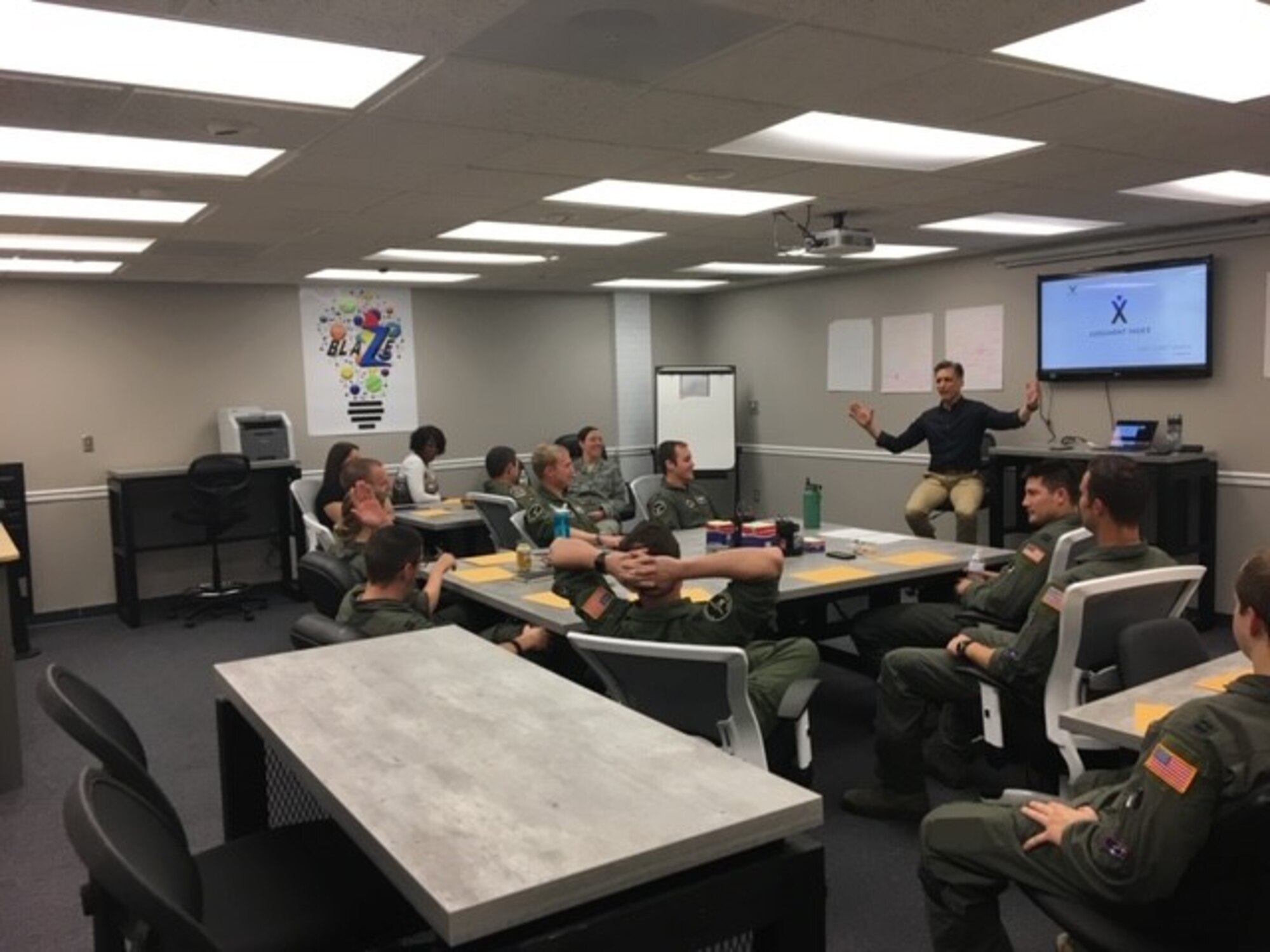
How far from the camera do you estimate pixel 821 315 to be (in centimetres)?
836

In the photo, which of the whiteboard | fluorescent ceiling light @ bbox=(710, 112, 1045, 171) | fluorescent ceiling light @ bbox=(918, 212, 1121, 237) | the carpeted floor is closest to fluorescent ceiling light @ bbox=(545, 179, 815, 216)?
fluorescent ceiling light @ bbox=(710, 112, 1045, 171)

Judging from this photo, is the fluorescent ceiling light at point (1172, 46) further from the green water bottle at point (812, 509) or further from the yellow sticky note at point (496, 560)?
the yellow sticky note at point (496, 560)

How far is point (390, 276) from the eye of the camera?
7.35 m

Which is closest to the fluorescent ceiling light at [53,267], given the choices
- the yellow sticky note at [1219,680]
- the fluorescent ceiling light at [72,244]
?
the fluorescent ceiling light at [72,244]

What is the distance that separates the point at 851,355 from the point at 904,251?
139 cm

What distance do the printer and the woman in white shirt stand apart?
1.02m

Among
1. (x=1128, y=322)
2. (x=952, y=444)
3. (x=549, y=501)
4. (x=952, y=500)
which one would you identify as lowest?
(x=952, y=500)

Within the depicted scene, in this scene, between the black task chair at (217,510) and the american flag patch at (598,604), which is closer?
the american flag patch at (598,604)

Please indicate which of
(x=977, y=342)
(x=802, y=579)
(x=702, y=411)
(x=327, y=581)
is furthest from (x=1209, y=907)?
(x=702, y=411)

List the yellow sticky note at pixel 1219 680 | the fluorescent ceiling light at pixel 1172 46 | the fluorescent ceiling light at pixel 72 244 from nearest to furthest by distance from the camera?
1. the yellow sticky note at pixel 1219 680
2. the fluorescent ceiling light at pixel 1172 46
3. the fluorescent ceiling light at pixel 72 244

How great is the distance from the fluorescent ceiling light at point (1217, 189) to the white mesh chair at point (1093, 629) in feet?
7.81

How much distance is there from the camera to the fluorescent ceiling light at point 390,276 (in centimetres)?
694

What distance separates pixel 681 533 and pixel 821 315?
13.5 ft

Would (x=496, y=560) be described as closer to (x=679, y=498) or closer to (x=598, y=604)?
A: (x=679, y=498)
